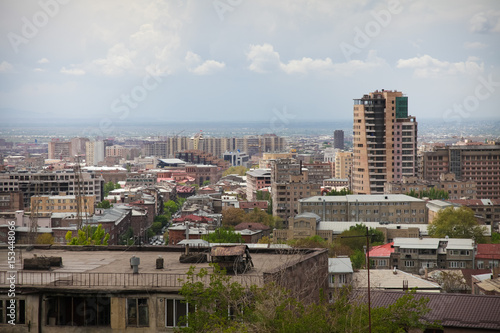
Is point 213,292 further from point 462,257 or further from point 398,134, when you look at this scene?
point 398,134

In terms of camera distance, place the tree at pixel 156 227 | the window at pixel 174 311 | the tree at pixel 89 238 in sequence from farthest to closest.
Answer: the tree at pixel 156 227, the tree at pixel 89 238, the window at pixel 174 311

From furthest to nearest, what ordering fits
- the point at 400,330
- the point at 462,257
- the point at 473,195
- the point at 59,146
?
the point at 59,146, the point at 473,195, the point at 462,257, the point at 400,330

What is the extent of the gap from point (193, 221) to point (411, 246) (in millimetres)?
18535

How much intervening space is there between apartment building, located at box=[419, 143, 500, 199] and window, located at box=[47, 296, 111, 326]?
71.4m

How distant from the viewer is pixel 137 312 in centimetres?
864

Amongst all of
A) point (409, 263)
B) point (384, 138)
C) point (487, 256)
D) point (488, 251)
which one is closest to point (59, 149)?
point (384, 138)

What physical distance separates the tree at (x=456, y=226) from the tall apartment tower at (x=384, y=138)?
19.4 m

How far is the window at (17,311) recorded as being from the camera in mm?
8641

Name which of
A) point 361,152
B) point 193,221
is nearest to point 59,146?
point 361,152

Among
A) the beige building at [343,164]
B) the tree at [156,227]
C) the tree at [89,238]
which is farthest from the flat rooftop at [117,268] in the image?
the beige building at [343,164]

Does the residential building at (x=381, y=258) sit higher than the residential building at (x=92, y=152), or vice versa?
the residential building at (x=92, y=152)

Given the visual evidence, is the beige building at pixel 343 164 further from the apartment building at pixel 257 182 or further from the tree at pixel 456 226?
the tree at pixel 456 226

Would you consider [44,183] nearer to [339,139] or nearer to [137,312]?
[137,312]

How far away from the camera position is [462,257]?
34500 mm
